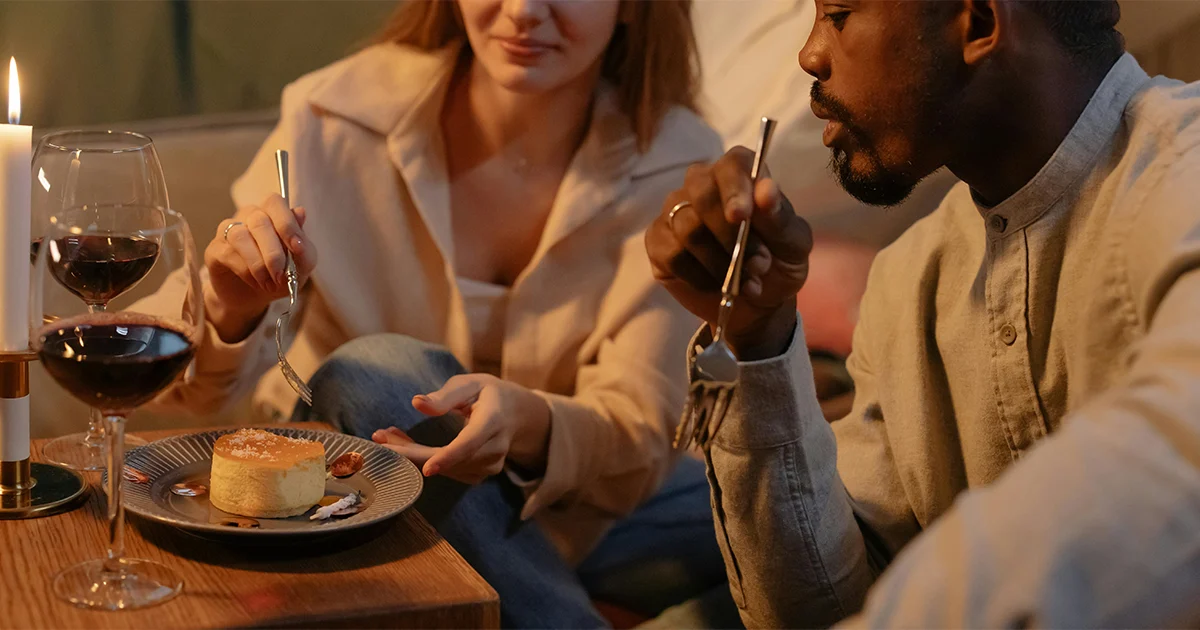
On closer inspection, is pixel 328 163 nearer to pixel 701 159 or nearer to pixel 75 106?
pixel 75 106

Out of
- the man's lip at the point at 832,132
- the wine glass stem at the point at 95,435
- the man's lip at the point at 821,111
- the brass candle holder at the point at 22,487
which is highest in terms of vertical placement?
the man's lip at the point at 821,111

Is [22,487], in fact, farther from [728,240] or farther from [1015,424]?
[1015,424]

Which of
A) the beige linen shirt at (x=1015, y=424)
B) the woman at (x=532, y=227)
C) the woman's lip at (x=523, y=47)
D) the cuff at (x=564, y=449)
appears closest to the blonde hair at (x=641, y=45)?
the woman at (x=532, y=227)

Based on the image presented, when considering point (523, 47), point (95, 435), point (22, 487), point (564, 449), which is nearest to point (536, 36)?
point (523, 47)

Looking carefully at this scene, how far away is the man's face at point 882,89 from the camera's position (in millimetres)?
993

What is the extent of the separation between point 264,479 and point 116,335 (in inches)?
7.4

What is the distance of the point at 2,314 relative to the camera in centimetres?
95

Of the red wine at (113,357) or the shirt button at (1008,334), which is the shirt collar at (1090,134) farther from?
the red wine at (113,357)

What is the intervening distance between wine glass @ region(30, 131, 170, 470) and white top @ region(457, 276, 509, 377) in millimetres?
556

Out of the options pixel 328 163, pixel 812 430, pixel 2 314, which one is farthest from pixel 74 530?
pixel 328 163

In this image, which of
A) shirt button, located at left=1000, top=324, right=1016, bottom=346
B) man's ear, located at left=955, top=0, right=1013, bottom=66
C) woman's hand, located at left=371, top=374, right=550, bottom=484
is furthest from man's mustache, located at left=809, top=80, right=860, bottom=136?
woman's hand, located at left=371, top=374, right=550, bottom=484

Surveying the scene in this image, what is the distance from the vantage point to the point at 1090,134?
3.17ft

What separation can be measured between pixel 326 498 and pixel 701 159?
0.90 metres

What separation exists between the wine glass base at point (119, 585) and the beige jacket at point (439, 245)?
2.46 feet
